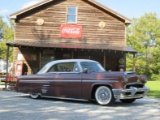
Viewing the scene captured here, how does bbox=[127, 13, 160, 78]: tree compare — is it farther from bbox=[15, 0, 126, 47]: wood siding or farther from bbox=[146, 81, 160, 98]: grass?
bbox=[15, 0, 126, 47]: wood siding

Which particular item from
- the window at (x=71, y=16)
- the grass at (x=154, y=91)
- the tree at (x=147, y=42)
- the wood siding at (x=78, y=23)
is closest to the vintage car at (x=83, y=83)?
the grass at (x=154, y=91)

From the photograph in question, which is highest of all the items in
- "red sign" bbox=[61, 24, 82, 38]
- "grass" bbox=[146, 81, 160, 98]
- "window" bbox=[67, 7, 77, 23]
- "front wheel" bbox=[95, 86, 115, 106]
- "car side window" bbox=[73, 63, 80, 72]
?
"window" bbox=[67, 7, 77, 23]

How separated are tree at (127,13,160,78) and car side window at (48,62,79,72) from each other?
1896 inches

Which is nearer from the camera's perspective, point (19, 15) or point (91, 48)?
point (91, 48)

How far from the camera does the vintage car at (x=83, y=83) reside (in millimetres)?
10562

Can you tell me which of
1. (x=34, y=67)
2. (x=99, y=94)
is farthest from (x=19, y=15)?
(x=99, y=94)

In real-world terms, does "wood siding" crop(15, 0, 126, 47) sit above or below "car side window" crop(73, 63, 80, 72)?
above

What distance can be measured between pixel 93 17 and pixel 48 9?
3.58 meters

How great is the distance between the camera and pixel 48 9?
25.3m

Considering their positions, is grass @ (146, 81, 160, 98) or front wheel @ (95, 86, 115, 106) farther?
grass @ (146, 81, 160, 98)

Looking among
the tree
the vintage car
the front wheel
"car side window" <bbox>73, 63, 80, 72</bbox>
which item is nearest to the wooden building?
the vintage car

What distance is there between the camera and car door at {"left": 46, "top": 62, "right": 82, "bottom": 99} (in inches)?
448

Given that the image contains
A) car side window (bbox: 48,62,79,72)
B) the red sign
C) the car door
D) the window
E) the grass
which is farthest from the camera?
the window

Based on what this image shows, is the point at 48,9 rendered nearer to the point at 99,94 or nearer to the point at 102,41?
the point at 102,41
